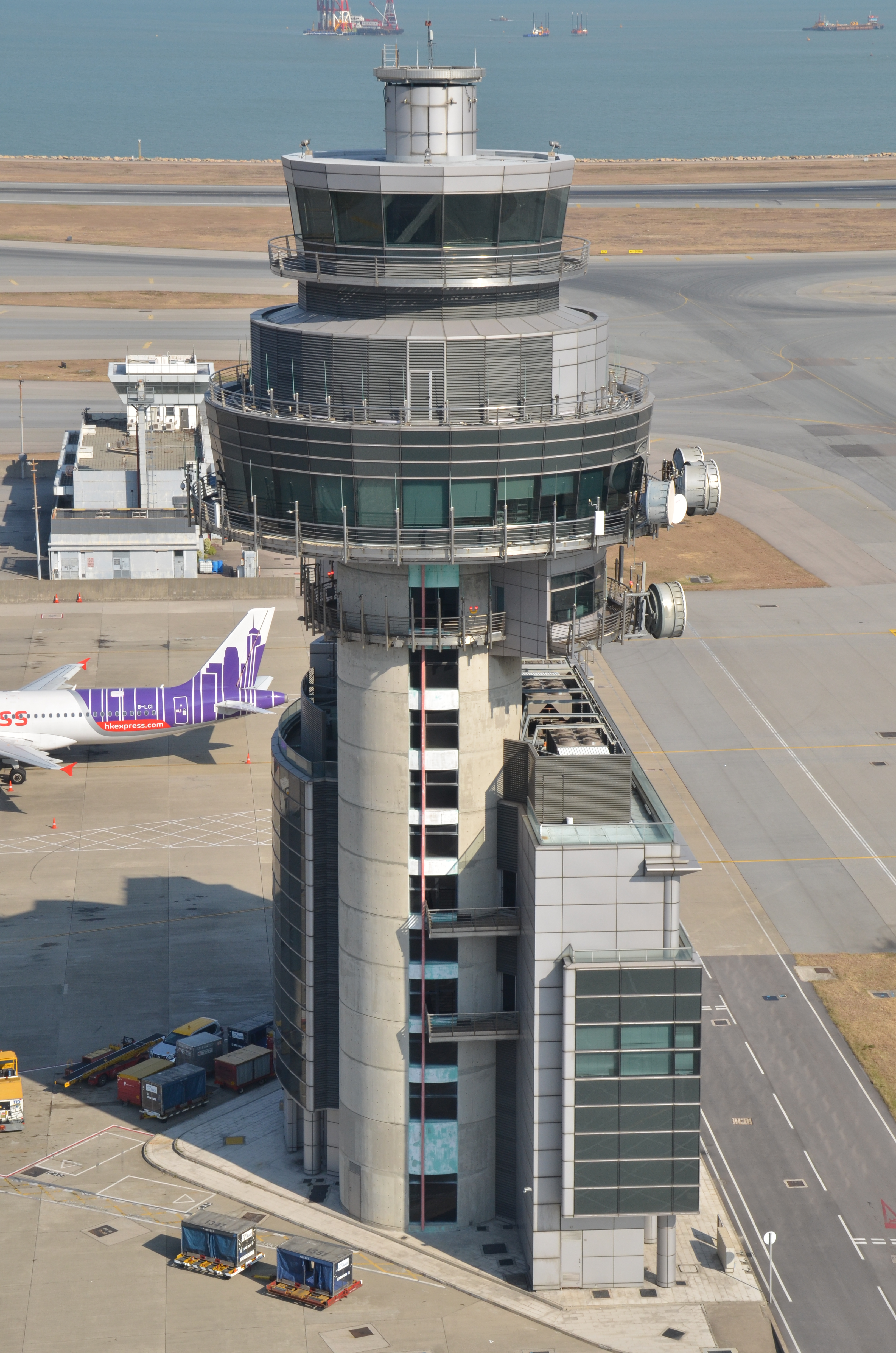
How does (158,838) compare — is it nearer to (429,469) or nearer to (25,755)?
(25,755)

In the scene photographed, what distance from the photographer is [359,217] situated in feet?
192

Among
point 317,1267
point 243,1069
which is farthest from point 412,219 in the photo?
point 243,1069

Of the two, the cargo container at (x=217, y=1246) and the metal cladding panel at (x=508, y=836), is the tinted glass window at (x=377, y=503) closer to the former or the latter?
the metal cladding panel at (x=508, y=836)

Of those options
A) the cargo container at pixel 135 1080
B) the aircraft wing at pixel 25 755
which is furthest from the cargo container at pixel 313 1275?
the aircraft wing at pixel 25 755

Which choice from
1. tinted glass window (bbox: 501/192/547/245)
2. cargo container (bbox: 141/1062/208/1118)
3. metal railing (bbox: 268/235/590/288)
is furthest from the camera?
cargo container (bbox: 141/1062/208/1118)

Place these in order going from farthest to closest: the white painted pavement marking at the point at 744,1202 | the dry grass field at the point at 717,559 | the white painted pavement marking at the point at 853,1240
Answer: the dry grass field at the point at 717,559 < the white painted pavement marking at the point at 853,1240 < the white painted pavement marking at the point at 744,1202

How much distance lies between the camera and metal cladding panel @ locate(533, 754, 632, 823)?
60.8 meters

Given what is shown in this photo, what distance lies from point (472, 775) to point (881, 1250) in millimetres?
Result: 23698

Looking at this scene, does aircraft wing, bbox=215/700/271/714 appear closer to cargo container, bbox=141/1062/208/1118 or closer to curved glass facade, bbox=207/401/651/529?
cargo container, bbox=141/1062/208/1118

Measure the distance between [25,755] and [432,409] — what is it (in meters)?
58.6

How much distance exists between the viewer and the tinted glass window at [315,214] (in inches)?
2314

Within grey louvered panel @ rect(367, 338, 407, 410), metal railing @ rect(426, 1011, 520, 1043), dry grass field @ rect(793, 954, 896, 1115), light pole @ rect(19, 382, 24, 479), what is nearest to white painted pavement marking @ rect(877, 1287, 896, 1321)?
dry grass field @ rect(793, 954, 896, 1115)

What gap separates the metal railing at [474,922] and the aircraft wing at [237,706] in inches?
1980

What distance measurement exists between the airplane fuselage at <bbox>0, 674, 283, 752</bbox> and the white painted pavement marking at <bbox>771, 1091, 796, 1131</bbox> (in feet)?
154
